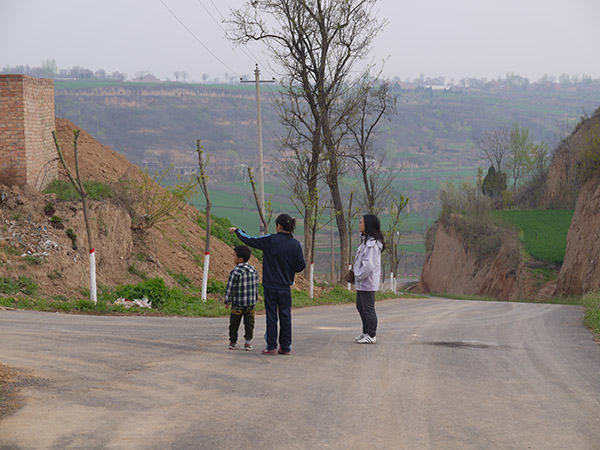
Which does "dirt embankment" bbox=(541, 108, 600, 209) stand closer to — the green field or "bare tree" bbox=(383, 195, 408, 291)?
the green field

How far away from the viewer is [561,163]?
208 ft

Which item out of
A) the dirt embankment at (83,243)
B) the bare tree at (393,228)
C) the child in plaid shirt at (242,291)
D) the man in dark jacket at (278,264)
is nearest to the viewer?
the man in dark jacket at (278,264)

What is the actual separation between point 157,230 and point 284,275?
12.4 meters

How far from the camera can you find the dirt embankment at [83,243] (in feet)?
48.1

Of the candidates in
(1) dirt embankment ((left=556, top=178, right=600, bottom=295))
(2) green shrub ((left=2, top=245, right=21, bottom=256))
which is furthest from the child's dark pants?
(1) dirt embankment ((left=556, top=178, right=600, bottom=295))

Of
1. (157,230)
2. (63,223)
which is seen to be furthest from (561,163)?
(63,223)

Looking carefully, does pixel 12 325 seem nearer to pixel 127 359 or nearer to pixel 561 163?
pixel 127 359

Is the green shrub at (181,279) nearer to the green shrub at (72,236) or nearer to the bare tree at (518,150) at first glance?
the green shrub at (72,236)

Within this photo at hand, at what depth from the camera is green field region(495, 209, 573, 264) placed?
44.6 metres

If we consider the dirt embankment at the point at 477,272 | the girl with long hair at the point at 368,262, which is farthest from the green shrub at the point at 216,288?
the dirt embankment at the point at 477,272

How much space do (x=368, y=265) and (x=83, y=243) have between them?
28.7ft

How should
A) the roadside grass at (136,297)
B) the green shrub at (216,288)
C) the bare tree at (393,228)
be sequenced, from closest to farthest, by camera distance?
1. the roadside grass at (136,297)
2. the green shrub at (216,288)
3. the bare tree at (393,228)

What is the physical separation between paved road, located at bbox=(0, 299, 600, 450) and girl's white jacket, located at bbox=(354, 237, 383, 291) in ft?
3.26

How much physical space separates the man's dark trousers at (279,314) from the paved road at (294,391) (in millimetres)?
237
